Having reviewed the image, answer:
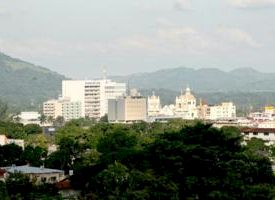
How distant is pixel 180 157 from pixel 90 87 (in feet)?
409

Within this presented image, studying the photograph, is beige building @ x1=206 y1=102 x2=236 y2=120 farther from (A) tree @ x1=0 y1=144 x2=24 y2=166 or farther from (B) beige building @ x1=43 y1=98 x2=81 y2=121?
(A) tree @ x1=0 y1=144 x2=24 y2=166

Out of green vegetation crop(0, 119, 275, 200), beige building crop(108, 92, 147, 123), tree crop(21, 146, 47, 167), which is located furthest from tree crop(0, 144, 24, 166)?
beige building crop(108, 92, 147, 123)

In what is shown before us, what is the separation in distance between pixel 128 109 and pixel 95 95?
2030 centimetres

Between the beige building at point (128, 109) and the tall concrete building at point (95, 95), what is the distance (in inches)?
624

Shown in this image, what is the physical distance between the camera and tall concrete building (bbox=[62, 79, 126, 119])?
142 meters

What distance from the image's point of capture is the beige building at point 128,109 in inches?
4872

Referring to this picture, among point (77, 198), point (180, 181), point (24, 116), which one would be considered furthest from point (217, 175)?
point (24, 116)

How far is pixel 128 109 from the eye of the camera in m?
125

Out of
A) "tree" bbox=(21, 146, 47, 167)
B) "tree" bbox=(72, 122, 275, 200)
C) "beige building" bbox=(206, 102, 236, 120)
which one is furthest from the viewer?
"beige building" bbox=(206, 102, 236, 120)

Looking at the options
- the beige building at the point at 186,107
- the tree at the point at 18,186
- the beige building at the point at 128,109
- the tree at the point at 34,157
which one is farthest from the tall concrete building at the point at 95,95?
the tree at the point at 18,186

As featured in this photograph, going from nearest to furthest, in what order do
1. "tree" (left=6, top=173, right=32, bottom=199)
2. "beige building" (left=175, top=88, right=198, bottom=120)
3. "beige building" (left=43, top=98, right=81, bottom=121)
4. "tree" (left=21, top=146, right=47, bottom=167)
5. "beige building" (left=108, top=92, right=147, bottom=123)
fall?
"tree" (left=6, top=173, right=32, bottom=199)
"tree" (left=21, top=146, right=47, bottom=167)
"beige building" (left=108, top=92, right=147, bottom=123)
"beige building" (left=175, top=88, right=198, bottom=120)
"beige building" (left=43, top=98, right=81, bottom=121)

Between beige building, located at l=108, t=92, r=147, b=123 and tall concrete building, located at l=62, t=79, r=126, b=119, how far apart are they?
1586cm

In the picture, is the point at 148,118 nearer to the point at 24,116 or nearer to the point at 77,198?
the point at 24,116

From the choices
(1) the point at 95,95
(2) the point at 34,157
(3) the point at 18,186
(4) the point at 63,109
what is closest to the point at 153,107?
(1) the point at 95,95
